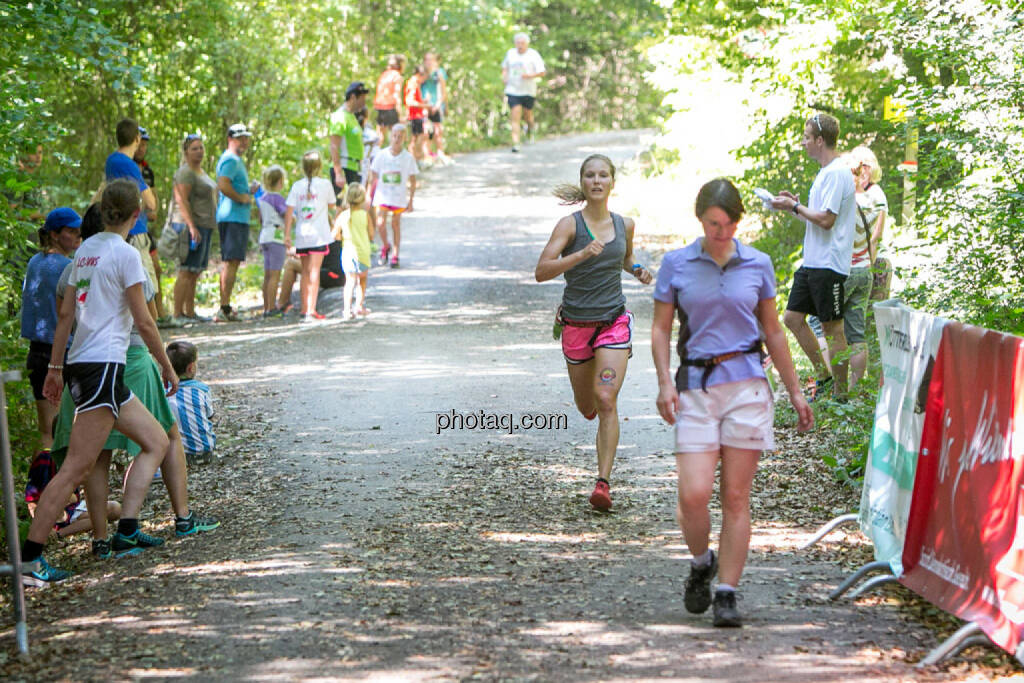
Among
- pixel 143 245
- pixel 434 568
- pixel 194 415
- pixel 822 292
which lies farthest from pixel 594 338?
pixel 143 245

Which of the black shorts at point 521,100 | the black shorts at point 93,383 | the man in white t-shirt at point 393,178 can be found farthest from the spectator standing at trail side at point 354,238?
the black shorts at point 521,100

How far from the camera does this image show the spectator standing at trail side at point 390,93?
70.5 ft

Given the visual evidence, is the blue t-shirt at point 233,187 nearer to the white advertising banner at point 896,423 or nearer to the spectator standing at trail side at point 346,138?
the spectator standing at trail side at point 346,138

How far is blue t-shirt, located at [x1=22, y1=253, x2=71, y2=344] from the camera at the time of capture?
7547mm

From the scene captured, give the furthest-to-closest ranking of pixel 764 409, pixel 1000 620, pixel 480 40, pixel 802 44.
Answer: pixel 480 40 < pixel 802 44 < pixel 764 409 < pixel 1000 620

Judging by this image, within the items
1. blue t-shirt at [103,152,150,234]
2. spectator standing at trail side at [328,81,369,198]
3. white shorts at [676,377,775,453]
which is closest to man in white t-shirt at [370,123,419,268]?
spectator standing at trail side at [328,81,369,198]

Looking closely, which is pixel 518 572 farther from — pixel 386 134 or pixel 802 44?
pixel 386 134

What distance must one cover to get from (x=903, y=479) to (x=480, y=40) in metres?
25.1

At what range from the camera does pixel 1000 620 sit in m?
4.80

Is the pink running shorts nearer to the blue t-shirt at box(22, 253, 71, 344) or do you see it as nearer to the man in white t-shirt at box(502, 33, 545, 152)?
the blue t-shirt at box(22, 253, 71, 344)

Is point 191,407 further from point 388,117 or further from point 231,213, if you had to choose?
point 388,117

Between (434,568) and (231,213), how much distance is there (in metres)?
9.47

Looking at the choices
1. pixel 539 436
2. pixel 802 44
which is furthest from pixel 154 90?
pixel 539 436

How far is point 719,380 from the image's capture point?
538cm
